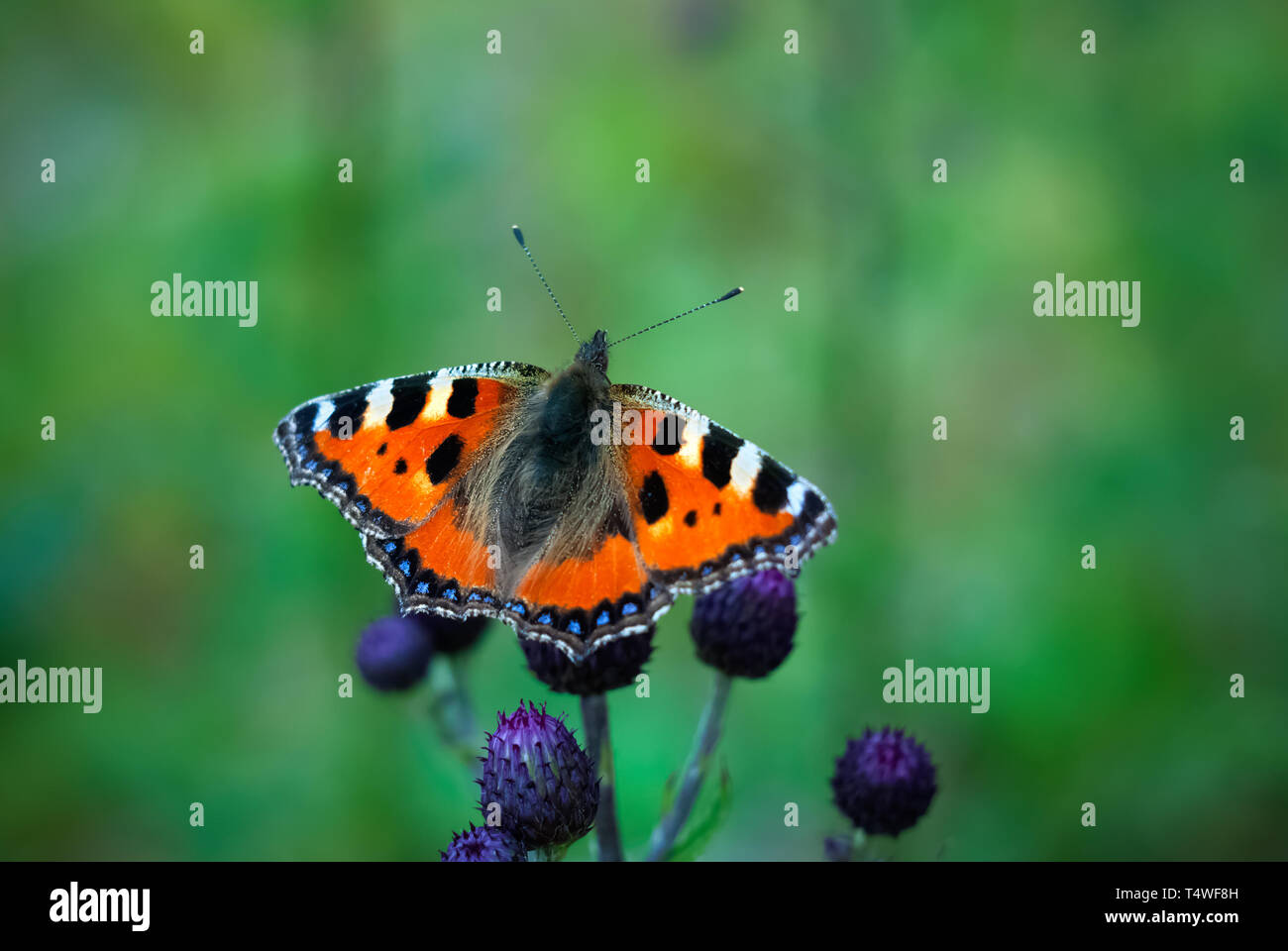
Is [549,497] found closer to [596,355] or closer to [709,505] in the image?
[709,505]

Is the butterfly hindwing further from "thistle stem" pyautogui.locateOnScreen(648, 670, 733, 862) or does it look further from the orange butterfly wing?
"thistle stem" pyautogui.locateOnScreen(648, 670, 733, 862)

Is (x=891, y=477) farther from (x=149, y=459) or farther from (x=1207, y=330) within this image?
(x=149, y=459)

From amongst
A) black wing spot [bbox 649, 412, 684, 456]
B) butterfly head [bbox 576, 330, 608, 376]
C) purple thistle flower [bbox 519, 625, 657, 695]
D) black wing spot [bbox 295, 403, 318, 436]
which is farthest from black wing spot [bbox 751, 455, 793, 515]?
black wing spot [bbox 295, 403, 318, 436]

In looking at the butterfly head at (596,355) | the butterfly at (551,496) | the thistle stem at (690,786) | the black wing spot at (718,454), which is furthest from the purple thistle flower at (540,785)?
the butterfly head at (596,355)

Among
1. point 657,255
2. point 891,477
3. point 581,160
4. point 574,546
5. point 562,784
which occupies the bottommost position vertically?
point 562,784

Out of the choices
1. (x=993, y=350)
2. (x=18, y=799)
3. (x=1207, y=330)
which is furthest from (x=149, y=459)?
(x=1207, y=330)

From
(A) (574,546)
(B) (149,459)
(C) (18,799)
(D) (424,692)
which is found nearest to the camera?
(A) (574,546)

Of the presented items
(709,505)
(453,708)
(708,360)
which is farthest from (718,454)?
(708,360)

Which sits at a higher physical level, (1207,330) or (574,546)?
(1207,330)
